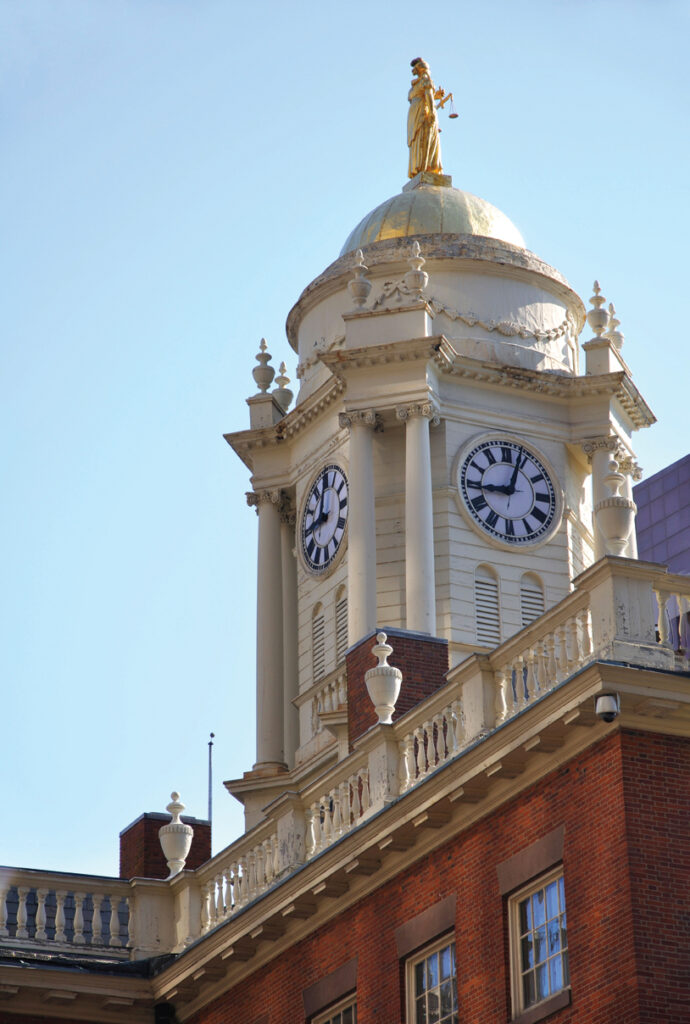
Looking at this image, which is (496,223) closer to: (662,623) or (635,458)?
(635,458)

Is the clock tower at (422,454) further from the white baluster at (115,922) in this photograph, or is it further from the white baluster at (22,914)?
the white baluster at (22,914)

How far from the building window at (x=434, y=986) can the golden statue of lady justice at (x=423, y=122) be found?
30.7m

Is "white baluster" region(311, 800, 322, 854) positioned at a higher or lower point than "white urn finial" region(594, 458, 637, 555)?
lower

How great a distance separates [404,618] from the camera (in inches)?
1923

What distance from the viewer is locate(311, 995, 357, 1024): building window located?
29.3m

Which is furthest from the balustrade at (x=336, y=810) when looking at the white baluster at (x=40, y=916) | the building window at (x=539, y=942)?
the white baluster at (x=40, y=916)

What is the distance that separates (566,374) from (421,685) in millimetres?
20419

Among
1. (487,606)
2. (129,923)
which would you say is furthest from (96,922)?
(487,606)

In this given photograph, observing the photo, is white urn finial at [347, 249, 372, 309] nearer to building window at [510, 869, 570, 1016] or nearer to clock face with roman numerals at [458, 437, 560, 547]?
clock face with roman numerals at [458, 437, 560, 547]

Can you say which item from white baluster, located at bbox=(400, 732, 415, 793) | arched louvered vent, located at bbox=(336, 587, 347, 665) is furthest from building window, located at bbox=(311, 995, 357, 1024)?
arched louvered vent, located at bbox=(336, 587, 347, 665)

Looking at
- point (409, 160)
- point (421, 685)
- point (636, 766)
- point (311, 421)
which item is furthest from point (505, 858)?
point (409, 160)

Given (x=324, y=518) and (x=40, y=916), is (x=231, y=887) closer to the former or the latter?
(x=40, y=916)

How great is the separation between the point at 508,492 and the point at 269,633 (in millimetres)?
5617

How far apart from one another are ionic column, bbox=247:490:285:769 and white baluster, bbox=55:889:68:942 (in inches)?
630
